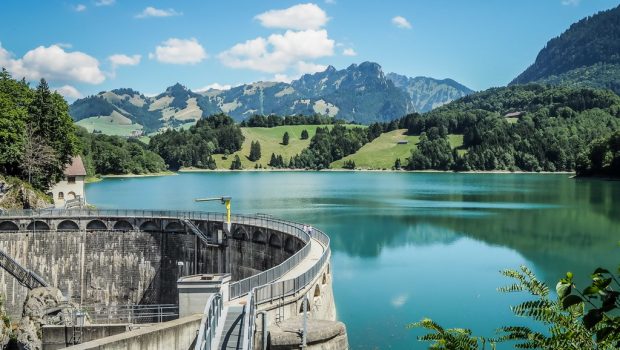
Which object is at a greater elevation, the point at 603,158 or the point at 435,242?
the point at 603,158

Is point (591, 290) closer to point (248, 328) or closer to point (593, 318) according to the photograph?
point (593, 318)

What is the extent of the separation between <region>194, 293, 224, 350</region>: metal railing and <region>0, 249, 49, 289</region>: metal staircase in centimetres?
3066

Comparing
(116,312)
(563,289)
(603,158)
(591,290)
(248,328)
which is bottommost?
(116,312)

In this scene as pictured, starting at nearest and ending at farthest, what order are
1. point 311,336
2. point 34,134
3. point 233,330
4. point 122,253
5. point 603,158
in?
point 233,330 → point 311,336 → point 122,253 → point 34,134 → point 603,158

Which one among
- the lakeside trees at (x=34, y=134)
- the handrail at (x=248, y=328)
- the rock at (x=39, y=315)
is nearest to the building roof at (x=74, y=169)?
the lakeside trees at (x=34, y=134)

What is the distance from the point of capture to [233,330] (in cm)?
2036

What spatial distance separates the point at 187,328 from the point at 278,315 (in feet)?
18.0

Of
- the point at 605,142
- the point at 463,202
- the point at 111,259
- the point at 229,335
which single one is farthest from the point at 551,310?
the point at 605,142

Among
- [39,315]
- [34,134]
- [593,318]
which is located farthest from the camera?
[34,134]

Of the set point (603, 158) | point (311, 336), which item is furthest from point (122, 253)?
point (603, 158)

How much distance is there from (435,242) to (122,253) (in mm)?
43309

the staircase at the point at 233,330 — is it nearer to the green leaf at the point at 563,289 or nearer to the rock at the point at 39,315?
the green leaf at the point at 563,289

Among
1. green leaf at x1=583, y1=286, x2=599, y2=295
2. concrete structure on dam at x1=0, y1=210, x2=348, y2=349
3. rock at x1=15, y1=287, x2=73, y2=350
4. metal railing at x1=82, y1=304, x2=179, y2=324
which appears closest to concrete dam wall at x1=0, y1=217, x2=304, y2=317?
concrete structure on dam at x1=0, y1=210, x2=348, y2=349

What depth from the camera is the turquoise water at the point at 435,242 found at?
149 feet
